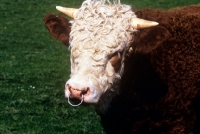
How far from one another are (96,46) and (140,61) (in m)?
0.80

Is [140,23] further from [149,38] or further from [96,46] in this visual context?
[96,46]

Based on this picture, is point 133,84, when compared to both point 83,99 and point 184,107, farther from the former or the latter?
point 83,99

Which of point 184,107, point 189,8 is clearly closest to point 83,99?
point 184,107

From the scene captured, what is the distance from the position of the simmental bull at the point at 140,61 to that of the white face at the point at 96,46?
11mm

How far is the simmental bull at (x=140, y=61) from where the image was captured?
15.8ft

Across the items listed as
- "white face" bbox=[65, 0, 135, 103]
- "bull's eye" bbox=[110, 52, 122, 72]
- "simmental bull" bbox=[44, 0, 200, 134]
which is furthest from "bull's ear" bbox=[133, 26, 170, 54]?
"bull's eye" bbox=[110, 52, 122, 72]

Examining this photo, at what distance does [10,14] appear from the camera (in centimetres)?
1845

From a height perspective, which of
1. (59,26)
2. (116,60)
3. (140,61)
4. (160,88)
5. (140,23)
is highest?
(140,23)

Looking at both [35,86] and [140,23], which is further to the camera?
[35,86]

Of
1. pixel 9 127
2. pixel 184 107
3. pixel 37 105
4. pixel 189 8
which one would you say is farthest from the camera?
pixel 37 105

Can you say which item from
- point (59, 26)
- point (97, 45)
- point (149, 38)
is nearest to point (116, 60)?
point (97, 45)

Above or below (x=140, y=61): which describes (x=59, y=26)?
above

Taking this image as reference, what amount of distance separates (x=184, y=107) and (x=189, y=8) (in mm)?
1815

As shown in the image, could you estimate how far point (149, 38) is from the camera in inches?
193
